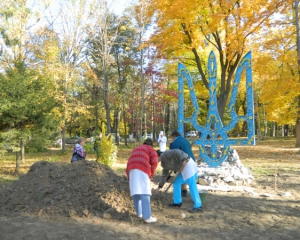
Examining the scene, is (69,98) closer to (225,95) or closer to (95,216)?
(225,95)

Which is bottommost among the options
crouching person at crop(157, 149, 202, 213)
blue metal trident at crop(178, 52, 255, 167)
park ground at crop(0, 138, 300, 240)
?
park ground at crop(0, 138, 300, 240)

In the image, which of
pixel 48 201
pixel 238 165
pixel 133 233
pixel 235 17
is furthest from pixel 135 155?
pixel 235 17

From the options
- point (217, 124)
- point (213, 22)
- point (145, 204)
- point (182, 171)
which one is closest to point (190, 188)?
point (182, 171)

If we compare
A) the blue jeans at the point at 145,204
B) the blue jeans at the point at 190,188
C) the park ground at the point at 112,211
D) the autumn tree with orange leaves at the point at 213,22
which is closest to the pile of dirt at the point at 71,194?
the park ground at the point at 112,211

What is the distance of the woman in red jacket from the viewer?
501cm

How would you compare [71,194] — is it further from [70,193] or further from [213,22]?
[213,22]

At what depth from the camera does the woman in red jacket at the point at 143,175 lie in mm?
5012

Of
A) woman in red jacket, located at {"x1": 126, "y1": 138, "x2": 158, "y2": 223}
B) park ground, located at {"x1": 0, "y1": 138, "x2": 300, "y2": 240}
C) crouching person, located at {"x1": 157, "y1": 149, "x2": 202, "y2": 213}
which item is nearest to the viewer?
park ground, located at {"x1": 0, "y1": 138, "x2": 300, "y2": 240}

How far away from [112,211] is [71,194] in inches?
43.7

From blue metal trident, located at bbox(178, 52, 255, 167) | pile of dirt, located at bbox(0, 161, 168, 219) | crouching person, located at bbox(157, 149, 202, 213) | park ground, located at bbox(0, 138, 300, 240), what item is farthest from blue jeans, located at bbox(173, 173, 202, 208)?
blue metal trident, located at bbox(178, 52, 255, 167)

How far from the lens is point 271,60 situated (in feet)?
48.8

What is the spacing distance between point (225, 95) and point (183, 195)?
10086mm

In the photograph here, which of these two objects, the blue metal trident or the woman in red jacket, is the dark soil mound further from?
the blue metal trident

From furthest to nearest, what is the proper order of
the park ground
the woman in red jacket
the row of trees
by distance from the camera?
1. the row of trees
2. the woman in red jacket
3. the park ground
